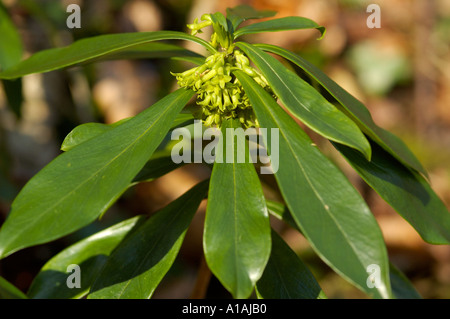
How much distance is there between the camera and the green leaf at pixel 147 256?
0.94m

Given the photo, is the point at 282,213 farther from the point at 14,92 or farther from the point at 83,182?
the point at 14,92

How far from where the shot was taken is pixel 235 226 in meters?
0.78

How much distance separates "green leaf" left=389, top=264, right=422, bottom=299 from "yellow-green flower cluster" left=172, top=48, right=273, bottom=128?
0.62 m

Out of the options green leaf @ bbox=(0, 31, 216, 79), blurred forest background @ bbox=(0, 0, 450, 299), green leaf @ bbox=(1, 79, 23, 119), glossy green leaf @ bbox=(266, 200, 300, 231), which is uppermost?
blurred forest background @ bbox=(0, 0, 450, 299)

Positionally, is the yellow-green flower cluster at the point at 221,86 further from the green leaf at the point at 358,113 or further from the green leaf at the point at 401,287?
the green leaf at the point at 401,287

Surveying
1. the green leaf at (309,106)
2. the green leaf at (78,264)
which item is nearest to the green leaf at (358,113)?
the green leaf at (309,106)

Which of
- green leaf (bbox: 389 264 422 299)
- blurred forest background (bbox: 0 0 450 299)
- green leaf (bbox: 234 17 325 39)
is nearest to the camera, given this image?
green leaf (bbox: 234 17 325 39)

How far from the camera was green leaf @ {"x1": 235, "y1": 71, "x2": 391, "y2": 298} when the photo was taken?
0.72 meters

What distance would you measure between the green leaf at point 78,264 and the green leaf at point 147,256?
0.48ft

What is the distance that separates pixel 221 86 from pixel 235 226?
0.26m

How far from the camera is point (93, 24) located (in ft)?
9.32

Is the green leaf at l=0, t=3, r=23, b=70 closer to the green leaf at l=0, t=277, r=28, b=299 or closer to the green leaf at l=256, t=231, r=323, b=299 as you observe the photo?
the green leaf at l=0, t=277, r=28, b=299

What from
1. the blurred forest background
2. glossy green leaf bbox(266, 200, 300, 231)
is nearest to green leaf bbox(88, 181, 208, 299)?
glossy green leaf bbox(266, 200, 300, 231)

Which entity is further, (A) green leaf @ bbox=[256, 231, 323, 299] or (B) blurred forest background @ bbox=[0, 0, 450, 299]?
(B) blurred forest background @ bbox=[0, 0, 450, 299]
